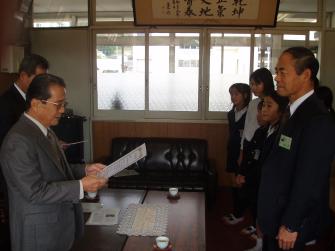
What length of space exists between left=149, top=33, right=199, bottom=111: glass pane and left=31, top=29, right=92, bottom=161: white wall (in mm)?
916

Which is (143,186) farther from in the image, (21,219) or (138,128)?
(21,219)

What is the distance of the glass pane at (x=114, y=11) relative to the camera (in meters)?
4.62

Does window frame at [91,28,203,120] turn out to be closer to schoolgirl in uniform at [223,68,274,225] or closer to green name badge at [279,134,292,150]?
schoolgirl in uniform at [223,68,274,225]

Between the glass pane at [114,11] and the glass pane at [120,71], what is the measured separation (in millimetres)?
210

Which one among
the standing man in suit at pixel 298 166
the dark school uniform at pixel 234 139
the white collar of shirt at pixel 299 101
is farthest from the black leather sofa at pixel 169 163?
the white collar of shirt at pixel 299 101

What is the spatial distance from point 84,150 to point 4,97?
282cm

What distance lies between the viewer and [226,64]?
4.63 m

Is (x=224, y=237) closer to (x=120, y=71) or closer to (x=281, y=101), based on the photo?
(x=281, y=101)

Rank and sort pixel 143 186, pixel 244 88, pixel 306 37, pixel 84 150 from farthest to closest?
1. pixel 84 150
2. pixel 306 37
3. pixel 143 186
4. pixel 244 88

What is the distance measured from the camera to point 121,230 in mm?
1888

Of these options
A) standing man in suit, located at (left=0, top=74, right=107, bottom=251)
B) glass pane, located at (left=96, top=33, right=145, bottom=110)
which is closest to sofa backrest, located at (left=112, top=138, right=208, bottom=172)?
glass pane, located at (left=96, top=33, right=145, bottom=110)

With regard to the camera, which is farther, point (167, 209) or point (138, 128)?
point (138, 128)

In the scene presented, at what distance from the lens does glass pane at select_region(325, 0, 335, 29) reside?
4449mm

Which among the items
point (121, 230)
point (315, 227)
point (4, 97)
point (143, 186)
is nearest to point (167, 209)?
point (121, 230)
